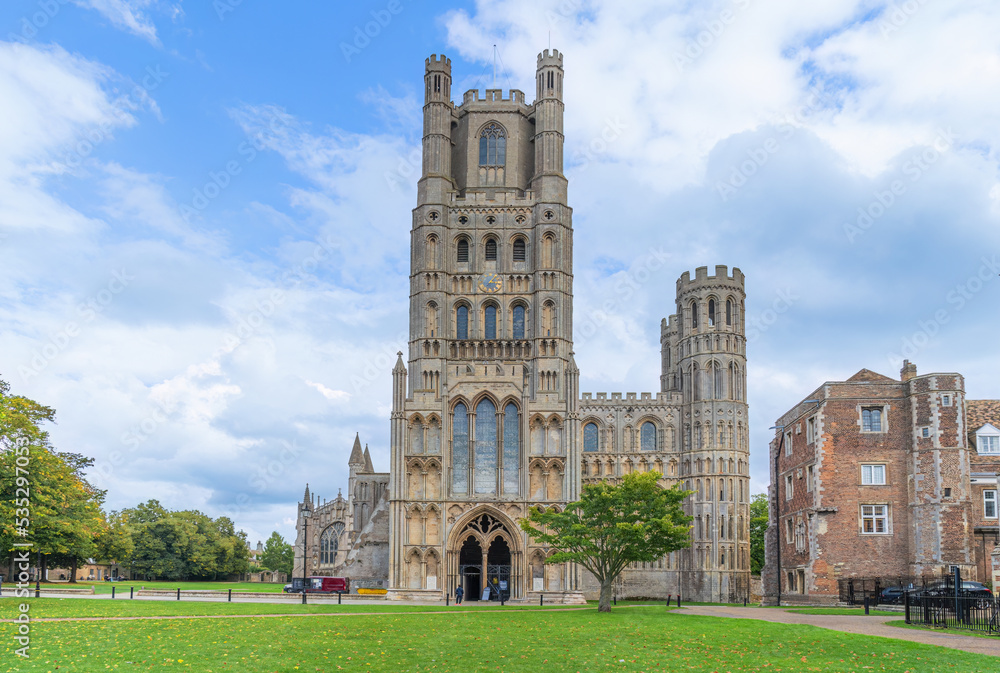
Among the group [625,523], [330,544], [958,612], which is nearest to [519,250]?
[625,523]

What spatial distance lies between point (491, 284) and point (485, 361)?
597cm

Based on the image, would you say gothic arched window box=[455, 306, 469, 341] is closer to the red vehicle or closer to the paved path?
the red vehicle

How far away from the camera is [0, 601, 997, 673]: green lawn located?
2047cm

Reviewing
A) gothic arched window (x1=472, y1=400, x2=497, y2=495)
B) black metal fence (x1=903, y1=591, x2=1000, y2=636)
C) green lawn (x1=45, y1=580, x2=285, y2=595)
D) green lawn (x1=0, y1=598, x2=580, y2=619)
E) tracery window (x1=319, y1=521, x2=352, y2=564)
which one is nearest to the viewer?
black metal fence (x1=903, y1=591, x2=1000, y2=636)

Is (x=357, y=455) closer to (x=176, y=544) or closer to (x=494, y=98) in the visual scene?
(x=176, y=544)

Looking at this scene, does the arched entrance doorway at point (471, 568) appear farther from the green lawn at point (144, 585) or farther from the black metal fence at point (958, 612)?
the black metal fence at point (958, 612)

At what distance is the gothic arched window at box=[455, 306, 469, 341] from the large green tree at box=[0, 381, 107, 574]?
27.4 metres

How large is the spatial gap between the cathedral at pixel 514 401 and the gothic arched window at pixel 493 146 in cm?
11

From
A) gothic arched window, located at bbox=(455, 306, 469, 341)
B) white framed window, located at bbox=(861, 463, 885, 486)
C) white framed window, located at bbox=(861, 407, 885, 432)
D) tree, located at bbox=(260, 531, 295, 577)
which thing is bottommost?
tree, located at bbox=(260, 531, 295, 577)

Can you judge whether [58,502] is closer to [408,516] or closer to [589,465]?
[408,516]

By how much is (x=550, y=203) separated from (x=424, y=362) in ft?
49.0

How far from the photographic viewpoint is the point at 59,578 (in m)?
103

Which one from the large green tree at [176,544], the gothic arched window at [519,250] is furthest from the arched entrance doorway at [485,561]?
the large green tree at [176,544]

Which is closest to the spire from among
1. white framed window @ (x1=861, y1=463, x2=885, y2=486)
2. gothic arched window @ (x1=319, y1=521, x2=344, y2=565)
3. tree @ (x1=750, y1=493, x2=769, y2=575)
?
gothic arched window @ (x1=319, y1=521, x2=344, y2=565)
